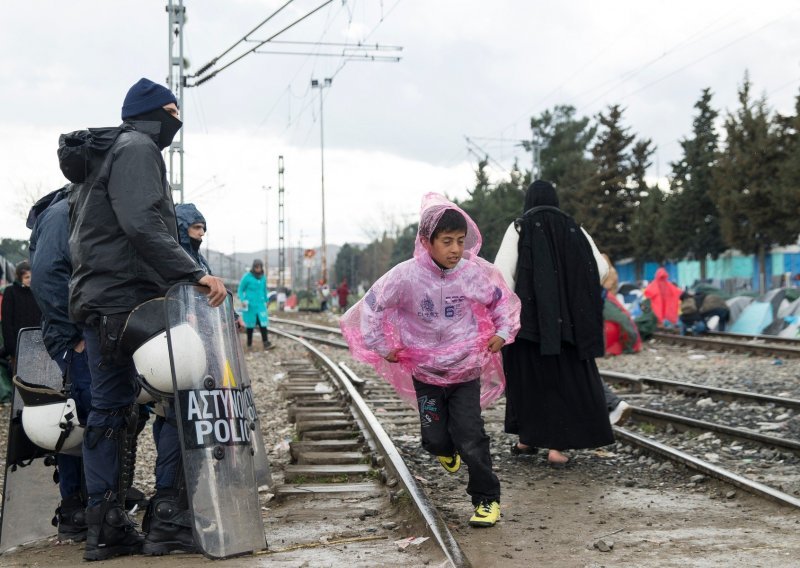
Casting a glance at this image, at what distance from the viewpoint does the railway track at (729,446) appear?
5.42 m

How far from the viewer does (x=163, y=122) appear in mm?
4195

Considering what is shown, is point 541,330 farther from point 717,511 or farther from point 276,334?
point 276,334

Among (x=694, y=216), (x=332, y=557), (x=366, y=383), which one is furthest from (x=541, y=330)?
(x=694, y=216)

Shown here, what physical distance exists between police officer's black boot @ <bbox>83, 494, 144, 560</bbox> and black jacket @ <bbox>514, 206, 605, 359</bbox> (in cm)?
289

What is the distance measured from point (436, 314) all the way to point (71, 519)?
2091mm

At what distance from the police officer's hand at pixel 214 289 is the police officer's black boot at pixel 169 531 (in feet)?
2.95

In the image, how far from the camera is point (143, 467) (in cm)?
706

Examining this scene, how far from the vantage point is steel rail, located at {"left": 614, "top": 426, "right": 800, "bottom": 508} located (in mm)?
4809

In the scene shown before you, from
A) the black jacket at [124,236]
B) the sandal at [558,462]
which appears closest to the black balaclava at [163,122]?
the black jacket at [124,236]

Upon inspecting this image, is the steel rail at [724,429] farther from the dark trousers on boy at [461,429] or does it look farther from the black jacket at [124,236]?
the black jacket at [124,236]

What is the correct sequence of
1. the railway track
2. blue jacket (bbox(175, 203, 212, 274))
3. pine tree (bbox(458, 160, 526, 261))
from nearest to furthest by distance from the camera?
the railway track < blue jacket (bbox(175, 203, 212, 274)) < pine tree (bbox(458, 160, 526, 261))

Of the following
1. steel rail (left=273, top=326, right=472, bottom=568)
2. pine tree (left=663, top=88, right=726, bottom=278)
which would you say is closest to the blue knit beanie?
steel rail (left=273, top=326, right=472, bottom=568)

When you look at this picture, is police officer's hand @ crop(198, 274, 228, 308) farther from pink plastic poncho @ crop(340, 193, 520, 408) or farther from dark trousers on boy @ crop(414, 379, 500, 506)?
dark trousers on boy @ crop(414, 379, 500, 506)

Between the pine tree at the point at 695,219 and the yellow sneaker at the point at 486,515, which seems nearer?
the yellow sneaker at the point at 486,515
